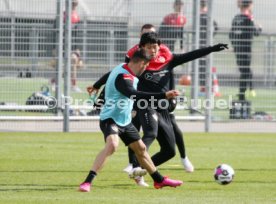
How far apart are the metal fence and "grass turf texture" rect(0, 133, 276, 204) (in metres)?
1.48

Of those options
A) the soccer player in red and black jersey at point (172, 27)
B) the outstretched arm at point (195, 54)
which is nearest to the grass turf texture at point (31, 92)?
the soccer player in red and black jersey at point (172, 27)

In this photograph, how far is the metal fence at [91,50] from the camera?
20.7 m

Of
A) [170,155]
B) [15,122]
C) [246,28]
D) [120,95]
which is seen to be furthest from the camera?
[246,28]

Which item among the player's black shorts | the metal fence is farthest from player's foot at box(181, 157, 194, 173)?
the metal fence

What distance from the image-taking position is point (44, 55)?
21.0 metres

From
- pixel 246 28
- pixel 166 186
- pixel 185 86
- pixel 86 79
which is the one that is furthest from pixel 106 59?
pixel 166 186

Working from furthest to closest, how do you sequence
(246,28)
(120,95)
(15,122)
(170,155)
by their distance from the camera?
(246,28), (15,122), (170,155), (120,95)

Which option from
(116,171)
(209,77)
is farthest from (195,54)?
(209,77)

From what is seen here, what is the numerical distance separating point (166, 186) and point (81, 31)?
10367 mm

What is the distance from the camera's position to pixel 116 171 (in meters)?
13.4

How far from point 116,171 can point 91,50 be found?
848 cm

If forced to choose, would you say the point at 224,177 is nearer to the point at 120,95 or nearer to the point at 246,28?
the point at 120,95

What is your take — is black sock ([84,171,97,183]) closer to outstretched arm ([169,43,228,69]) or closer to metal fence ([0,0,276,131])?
outstretched arm ([169,43,228,69])

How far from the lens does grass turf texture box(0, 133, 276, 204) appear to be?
10453 millimetres
